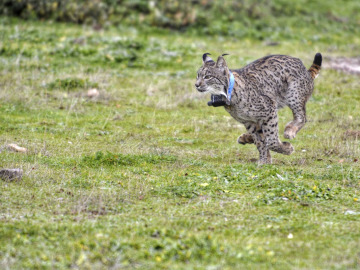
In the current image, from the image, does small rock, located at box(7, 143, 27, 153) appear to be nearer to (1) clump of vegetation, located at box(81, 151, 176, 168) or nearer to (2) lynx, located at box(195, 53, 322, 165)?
(1) clump of vegetation, located at box(81, 151, 176, 168)

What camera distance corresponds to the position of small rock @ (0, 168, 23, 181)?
8938 millimetres

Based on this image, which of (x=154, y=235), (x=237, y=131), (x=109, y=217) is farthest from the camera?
(x=237, y=131)

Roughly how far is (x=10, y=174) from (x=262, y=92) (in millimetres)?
5140

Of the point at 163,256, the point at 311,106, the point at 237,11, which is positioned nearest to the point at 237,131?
the point at 311,106

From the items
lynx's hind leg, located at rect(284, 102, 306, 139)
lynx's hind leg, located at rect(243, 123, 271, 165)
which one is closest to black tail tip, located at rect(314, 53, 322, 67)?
lynx's hind leg, located at rect(284, 102, 306, 139)

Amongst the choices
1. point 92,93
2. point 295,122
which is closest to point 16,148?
point 92,93

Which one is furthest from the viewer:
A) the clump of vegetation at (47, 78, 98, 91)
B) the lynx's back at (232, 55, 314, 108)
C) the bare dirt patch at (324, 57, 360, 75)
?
the bare dirt patch at (324, 57, 360, 75)

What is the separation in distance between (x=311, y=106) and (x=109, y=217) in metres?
9.77

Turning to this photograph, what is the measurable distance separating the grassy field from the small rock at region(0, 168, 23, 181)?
0.12 meters

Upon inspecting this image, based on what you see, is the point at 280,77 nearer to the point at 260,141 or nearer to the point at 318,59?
the point at 318,59

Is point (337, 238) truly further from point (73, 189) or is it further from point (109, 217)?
point (73, 189)

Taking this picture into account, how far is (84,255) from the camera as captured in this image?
6.16 metres

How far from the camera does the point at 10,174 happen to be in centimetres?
898

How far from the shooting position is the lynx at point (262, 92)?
35.7ft
